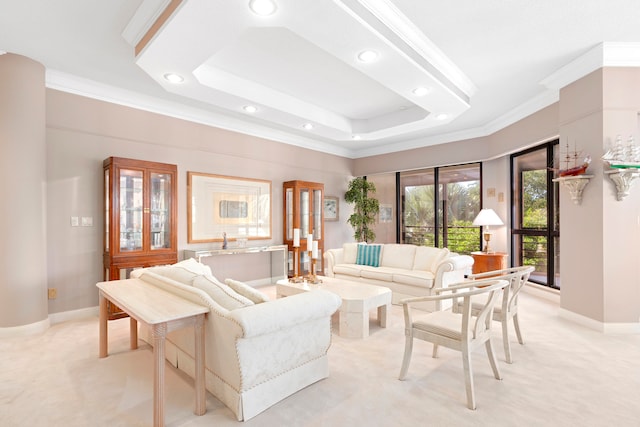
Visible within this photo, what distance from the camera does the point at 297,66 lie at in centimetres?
387

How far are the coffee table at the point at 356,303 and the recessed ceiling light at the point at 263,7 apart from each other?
8.51ft

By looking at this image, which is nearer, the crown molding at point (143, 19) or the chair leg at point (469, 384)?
the chair leg at point (469, 384)

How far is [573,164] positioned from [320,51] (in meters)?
3.13

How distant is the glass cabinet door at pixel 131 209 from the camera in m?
4.06

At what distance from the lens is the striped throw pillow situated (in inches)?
214

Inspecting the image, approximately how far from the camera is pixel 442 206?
22.4 ft

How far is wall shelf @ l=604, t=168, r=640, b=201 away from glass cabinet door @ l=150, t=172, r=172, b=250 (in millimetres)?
5124

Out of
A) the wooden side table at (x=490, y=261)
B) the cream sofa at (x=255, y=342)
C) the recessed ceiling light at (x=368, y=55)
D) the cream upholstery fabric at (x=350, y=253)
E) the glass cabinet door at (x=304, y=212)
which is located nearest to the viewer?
the cream sofa at (x=255, y=342)

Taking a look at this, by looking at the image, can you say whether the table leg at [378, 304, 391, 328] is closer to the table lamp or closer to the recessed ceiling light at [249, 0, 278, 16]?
the table lamp

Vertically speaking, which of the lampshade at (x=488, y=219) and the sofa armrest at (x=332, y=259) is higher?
the lampshade at (x=488, y=219)

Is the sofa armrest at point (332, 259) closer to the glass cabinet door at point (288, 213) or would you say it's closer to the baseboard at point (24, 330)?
the glass cabinet door at point (288, 213)

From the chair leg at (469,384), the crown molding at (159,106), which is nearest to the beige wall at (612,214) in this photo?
the chair leg at (469,384)

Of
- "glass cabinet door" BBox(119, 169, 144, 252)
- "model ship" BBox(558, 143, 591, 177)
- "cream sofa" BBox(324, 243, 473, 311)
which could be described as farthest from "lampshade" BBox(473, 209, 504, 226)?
"glass cabinet door" BBox(119, 169, 144, 252)

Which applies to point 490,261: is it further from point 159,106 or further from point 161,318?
point 159,106
